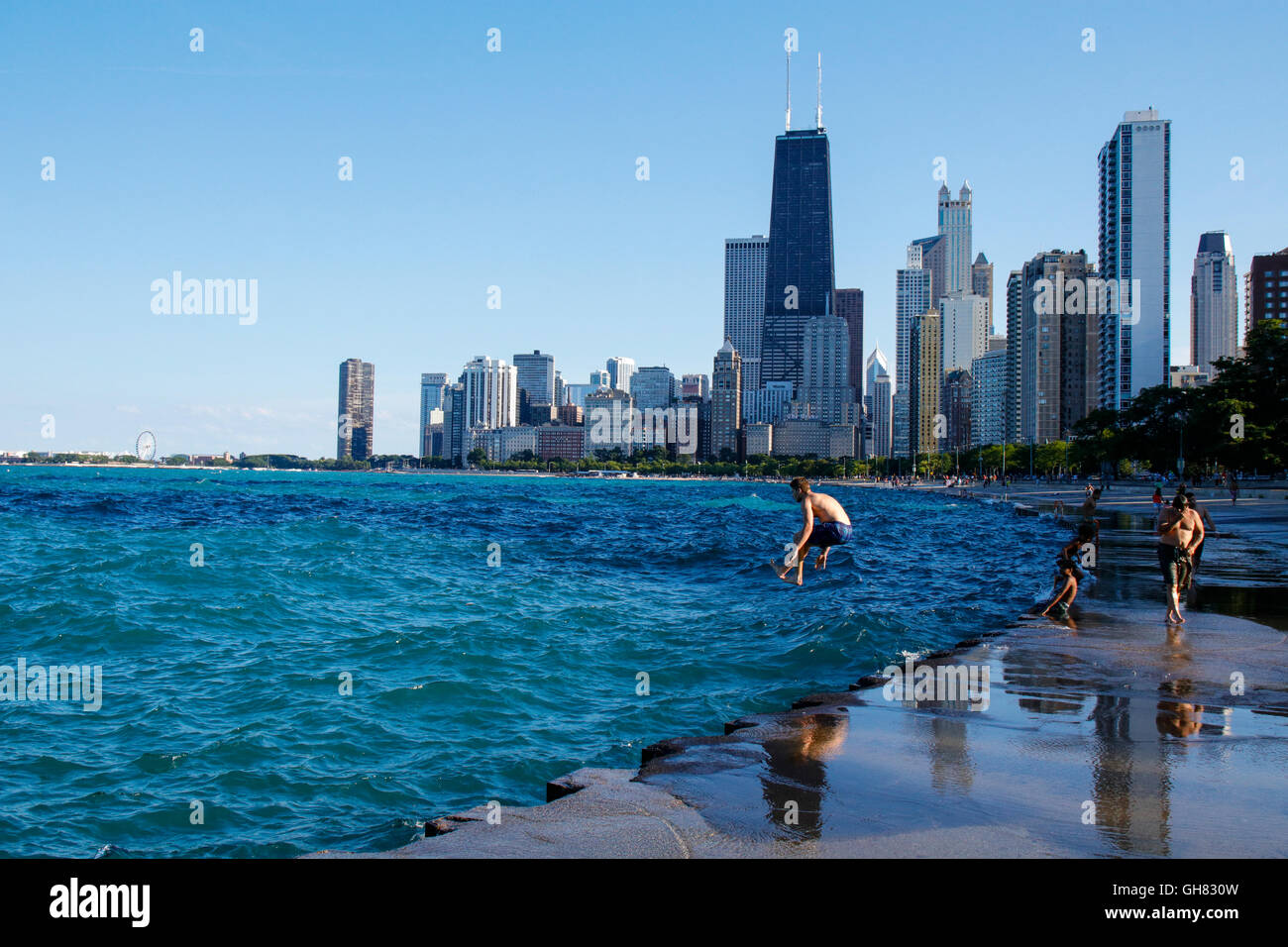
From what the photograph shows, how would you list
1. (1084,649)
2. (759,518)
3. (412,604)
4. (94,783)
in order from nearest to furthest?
(94,783) < (1084,649) < (412,604) < (759,518)

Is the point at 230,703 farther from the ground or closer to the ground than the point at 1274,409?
closer to the ground

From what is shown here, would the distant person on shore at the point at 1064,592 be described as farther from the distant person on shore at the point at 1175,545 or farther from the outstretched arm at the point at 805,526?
the outstretched arm at the point at 805,526

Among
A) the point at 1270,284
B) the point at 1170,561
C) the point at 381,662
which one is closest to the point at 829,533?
the point at 1170,561

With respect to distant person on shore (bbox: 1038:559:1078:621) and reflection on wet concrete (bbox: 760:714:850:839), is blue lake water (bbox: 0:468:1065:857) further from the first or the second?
reflection on wet concrete (bbox: 760:714:850:839)

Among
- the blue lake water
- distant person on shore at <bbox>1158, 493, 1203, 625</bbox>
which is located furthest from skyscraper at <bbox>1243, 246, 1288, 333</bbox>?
distant person on shore at <bbox>1158, 493, 1203, 625</bbox>
